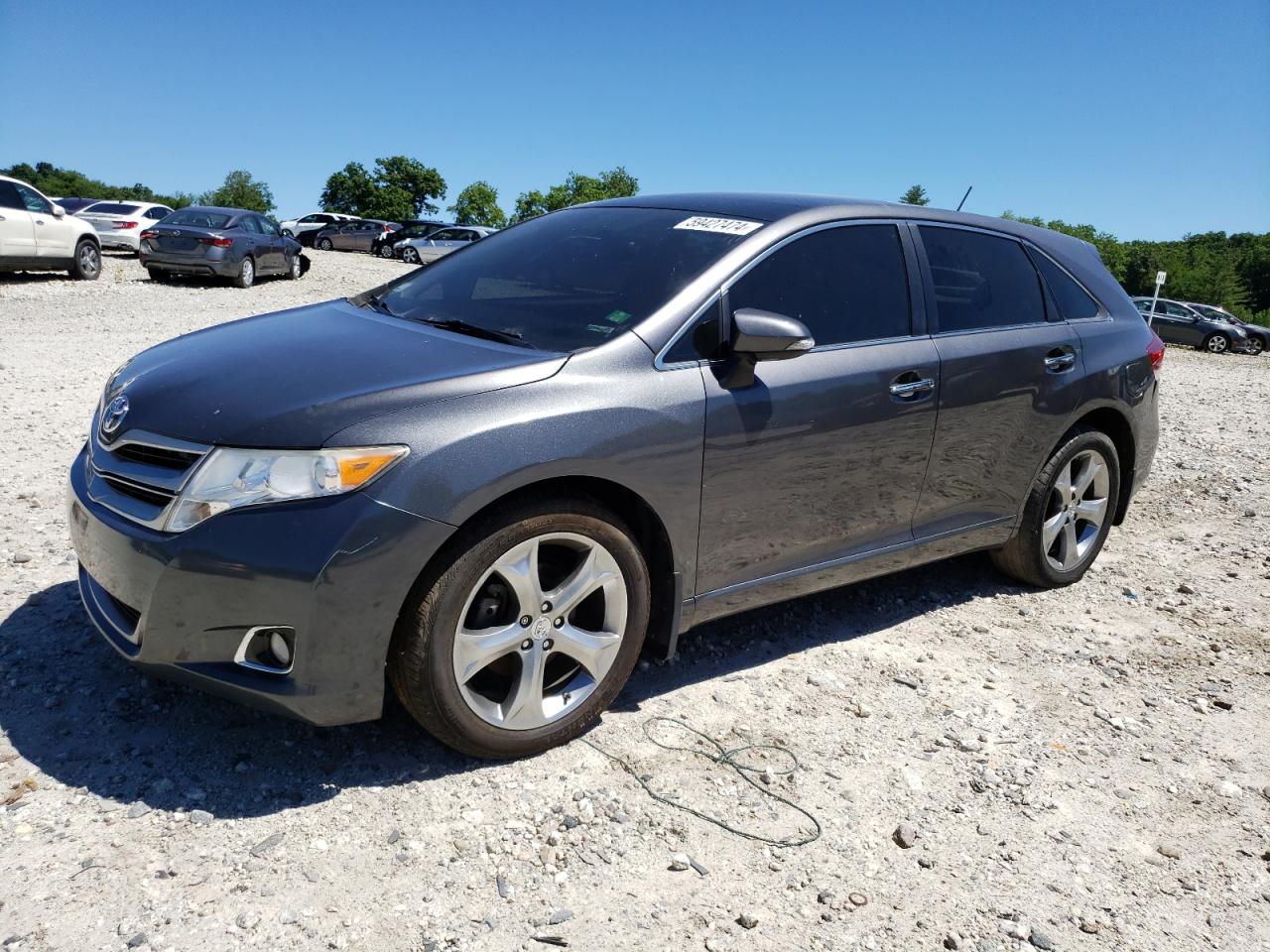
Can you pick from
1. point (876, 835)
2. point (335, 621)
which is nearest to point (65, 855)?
point (335, 621)

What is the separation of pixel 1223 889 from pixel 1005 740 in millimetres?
810

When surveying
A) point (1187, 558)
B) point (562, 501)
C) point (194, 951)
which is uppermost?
point (562, 501)

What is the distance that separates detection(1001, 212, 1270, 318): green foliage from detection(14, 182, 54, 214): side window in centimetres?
5196

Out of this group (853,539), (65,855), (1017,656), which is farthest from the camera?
(1017,656)

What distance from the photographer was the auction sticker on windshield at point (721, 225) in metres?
3.53

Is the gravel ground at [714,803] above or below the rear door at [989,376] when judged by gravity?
below

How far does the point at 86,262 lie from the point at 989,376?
1688 centimetres

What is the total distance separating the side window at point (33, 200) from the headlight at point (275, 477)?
15.4 metres

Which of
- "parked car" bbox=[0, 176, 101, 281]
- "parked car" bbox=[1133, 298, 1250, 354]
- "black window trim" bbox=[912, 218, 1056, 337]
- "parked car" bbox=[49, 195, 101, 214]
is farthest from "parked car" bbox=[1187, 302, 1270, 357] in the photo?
"parked car" bbox=[49, 195, 101, 214]

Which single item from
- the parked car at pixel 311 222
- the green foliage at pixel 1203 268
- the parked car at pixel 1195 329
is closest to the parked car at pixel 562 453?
the parked car at pixel 1195 329

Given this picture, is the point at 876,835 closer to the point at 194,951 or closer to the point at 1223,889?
the point at 1223,889

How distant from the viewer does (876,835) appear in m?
2.81

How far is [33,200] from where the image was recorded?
15.3 meters

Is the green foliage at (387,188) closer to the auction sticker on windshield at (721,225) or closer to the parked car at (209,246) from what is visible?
the parked car at (209,246)
